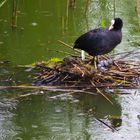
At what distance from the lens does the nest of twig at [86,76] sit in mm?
6145

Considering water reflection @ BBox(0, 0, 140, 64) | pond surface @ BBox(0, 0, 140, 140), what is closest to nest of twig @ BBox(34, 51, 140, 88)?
pond surface @ BBox(0, 0, 140, 140)

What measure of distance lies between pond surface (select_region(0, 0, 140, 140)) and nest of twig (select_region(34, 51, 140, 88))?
147mm

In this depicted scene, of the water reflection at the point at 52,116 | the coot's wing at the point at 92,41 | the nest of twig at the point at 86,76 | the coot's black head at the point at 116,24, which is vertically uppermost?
the coot's black head at the point at 116,24

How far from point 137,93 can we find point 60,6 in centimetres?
518

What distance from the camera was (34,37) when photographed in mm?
8641

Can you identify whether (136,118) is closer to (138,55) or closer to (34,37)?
(138,55)

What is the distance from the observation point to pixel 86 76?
6.13 meters

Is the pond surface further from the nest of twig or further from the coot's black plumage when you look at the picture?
the coot's black plumage

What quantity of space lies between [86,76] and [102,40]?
0.52 metres

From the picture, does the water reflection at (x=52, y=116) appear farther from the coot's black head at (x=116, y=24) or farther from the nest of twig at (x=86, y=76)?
the coot's black head at (x=116, y=24)

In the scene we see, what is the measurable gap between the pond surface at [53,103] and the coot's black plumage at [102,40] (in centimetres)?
56

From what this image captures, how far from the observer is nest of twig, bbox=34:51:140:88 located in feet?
20.2

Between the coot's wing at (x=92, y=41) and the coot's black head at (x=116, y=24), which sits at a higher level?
the coot's black head at (x=116, y=24)

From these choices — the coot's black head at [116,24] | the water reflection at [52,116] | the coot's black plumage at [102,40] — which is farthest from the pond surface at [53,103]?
the coot's black head at [116,24]
